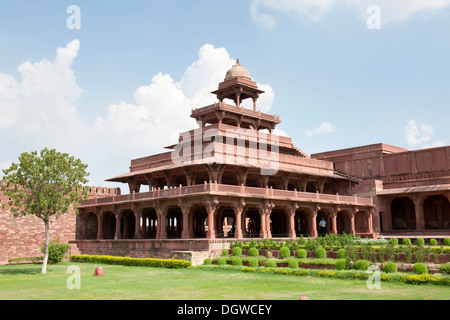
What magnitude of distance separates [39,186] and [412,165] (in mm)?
37476

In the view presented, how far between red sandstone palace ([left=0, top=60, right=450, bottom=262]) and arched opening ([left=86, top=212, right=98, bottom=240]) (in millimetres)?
99

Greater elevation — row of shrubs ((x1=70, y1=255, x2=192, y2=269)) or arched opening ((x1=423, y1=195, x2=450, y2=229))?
arched opening ((x1=423, y1=195, x2=450, y2=229))

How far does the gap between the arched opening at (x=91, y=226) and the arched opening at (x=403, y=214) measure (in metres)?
31.6

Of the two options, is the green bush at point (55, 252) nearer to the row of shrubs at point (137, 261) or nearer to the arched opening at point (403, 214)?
the row of shrubs at point (137, 261)

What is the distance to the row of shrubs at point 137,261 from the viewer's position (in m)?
25.0

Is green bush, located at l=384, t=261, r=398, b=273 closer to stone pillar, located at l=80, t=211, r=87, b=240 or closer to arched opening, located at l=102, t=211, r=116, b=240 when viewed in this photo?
arched opening, located at l=102, t=211, r=116, b=240

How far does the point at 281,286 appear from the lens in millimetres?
15805

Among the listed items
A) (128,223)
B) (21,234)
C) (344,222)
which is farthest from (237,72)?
(21,234)

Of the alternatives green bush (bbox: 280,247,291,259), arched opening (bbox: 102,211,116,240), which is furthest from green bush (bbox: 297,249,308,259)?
arched opening (bbox: 102,211,116,240)

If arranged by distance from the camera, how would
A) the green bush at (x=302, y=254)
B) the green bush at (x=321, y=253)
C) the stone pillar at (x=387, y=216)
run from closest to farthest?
the green bush at (x=321, y=253), the green bush at (x=302, y=254), the stone pillar at (x=387, y=216)

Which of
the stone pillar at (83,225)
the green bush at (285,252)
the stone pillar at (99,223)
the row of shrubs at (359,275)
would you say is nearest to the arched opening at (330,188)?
the green bush at (285,252)

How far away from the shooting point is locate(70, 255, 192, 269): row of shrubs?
82.0 feet

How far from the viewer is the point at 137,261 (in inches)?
1098

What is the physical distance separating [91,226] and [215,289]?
103 feet
